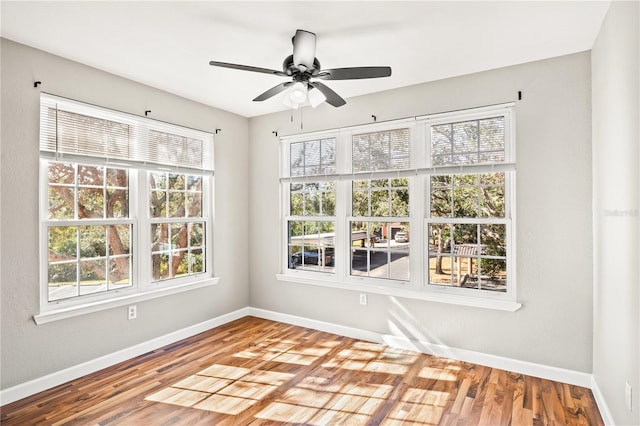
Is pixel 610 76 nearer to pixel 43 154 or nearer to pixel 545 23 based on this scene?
pixel 545 23

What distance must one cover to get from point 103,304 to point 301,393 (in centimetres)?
195

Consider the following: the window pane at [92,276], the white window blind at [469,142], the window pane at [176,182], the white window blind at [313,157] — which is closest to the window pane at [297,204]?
the white window blind at [313,157]

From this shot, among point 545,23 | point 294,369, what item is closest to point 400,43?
point 545,23

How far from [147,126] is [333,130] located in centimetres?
201

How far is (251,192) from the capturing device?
15.8 ft

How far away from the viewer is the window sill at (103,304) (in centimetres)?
281

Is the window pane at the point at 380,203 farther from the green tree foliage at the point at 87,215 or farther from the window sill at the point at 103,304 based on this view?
the green tree foliage at the point at 87,215

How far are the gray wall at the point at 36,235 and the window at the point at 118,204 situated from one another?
10 cm

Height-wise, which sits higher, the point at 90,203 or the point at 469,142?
the point at 469,142

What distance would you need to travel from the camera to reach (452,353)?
3.39 metres

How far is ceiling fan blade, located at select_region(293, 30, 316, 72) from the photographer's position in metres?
2.46

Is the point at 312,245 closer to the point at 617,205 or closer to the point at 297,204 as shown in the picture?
the point at 297,204

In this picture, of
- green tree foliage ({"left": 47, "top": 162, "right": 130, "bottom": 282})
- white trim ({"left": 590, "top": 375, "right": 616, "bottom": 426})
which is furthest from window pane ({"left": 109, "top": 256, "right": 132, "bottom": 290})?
white trim ({"left": 590, "top": 375, "right": 616, "bottom": 426})

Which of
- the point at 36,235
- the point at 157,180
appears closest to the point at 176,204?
the point at 157,180
